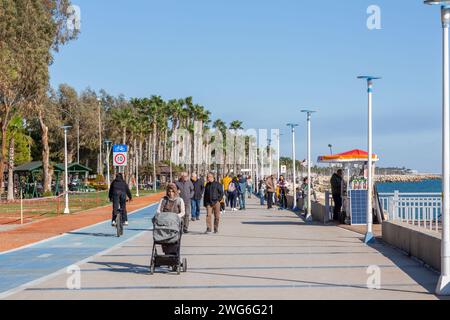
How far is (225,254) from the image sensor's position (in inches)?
619

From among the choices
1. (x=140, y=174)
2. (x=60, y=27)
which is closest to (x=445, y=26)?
(x=60, y=27)

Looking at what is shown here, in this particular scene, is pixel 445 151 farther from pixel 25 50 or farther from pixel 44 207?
pixel 25 50

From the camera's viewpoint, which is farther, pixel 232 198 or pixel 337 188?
pixel 232 198

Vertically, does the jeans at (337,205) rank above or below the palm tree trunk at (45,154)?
below

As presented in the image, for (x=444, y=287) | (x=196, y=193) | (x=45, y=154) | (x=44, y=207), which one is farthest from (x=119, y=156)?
(x=45, y=154)

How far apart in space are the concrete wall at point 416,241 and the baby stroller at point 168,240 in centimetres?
408

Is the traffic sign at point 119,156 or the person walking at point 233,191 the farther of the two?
the person walking at point 233,191

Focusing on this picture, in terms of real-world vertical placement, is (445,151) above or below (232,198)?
above

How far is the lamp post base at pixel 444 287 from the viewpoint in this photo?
1005cm

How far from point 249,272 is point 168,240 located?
1.40 meters

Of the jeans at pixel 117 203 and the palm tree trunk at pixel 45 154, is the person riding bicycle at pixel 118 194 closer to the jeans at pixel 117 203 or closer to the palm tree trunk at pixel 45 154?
the jeans at pixel 117 203

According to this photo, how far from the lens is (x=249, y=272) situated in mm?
12648

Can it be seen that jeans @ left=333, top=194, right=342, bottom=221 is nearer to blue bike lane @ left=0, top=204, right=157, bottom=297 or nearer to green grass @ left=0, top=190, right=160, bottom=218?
blue bike lane @ left=0, top=204, right=157, bottom=297

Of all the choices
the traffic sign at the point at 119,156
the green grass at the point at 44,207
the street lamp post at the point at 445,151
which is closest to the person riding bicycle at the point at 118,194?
the traffic sign at the point at 119,156
